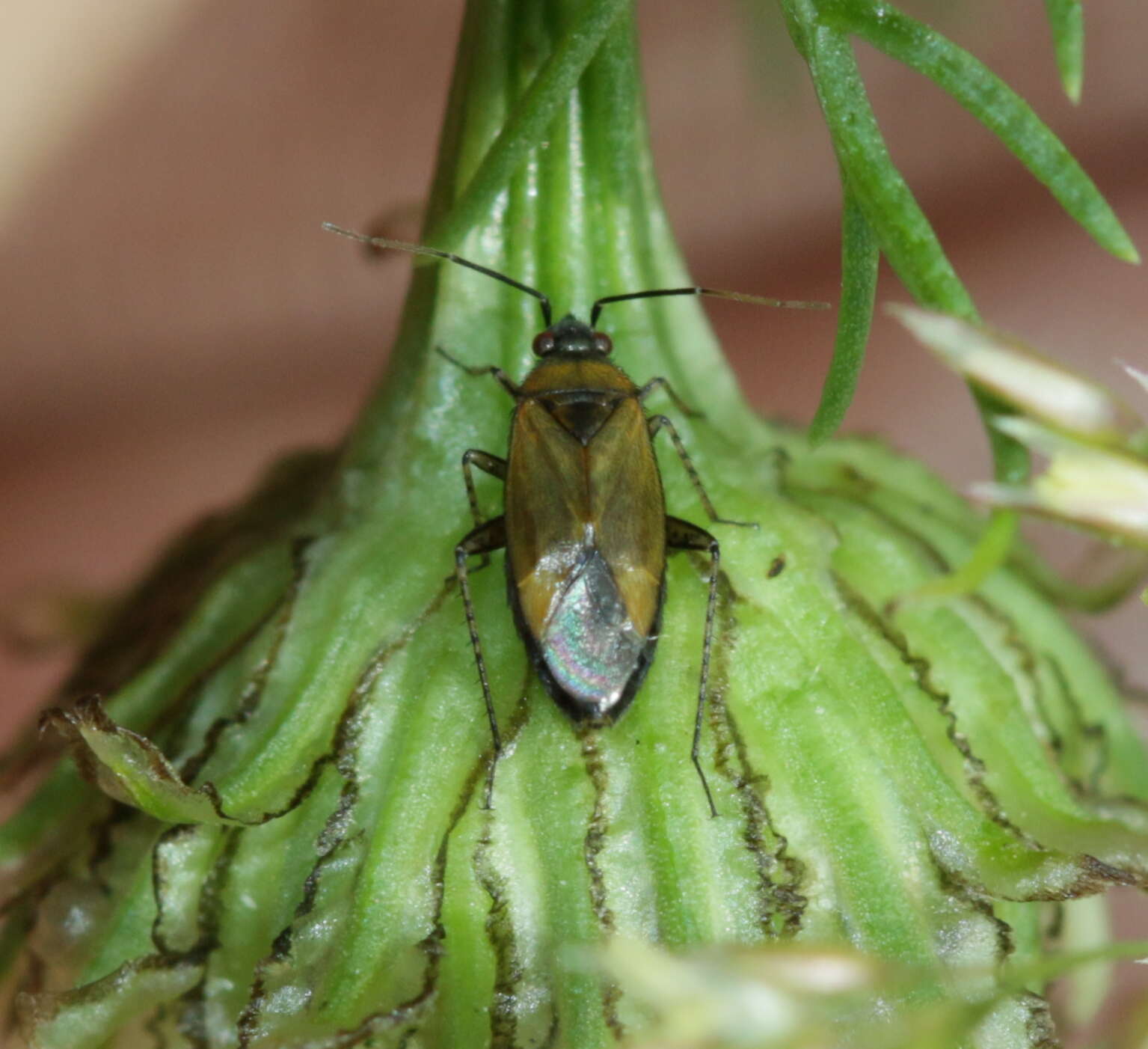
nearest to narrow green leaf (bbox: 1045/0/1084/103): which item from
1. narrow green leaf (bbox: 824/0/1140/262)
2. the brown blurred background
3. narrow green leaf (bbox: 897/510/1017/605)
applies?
narrow green leaf (bbox: 824/0/1140/262)

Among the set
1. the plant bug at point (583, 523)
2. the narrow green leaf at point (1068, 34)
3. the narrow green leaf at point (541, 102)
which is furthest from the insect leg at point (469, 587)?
the narrow green leaf at point (1068, 34)

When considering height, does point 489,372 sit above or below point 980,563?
above

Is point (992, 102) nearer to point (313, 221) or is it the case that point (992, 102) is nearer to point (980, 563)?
point (980, 563)

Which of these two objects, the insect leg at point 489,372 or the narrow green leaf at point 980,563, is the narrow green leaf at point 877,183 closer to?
the narrow green leaf at point 980,563

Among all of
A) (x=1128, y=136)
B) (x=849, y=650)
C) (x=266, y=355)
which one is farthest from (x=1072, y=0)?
(x=266, y=355)

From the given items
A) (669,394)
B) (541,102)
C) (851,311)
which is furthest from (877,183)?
(669,394)

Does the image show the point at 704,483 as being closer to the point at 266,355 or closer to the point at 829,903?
the point at 829,903
